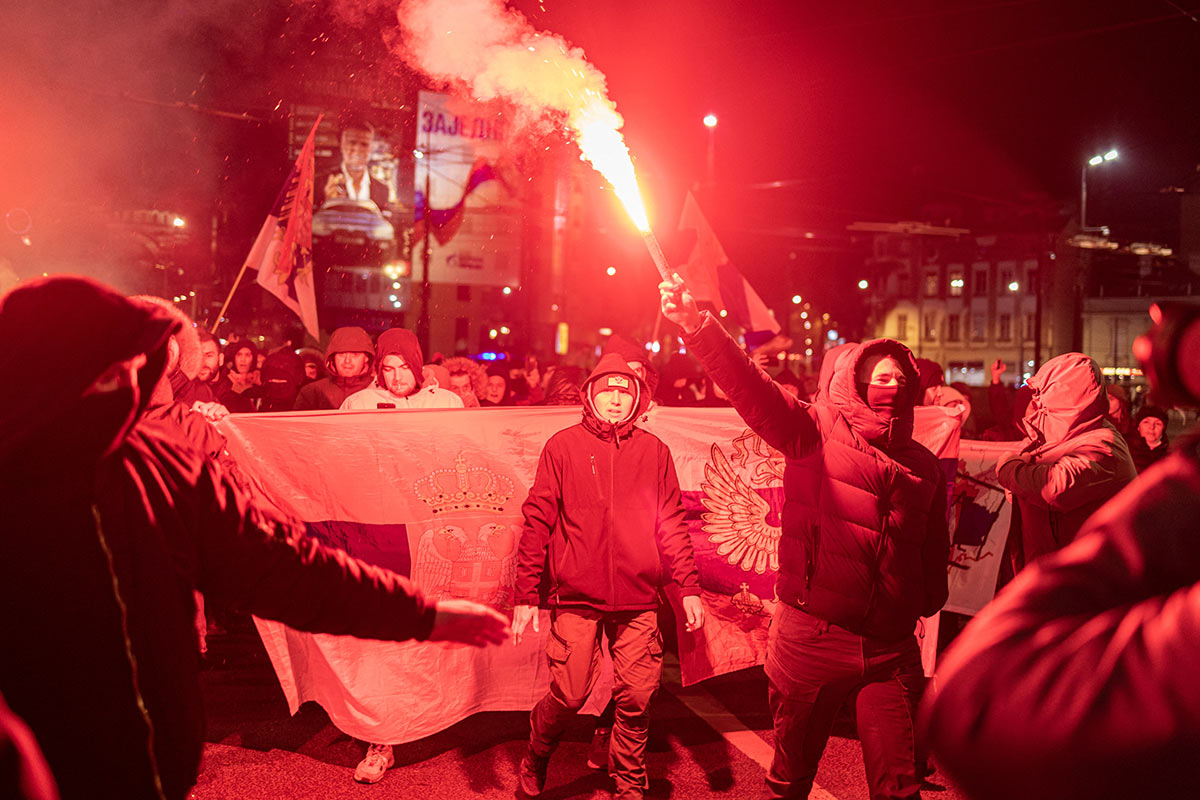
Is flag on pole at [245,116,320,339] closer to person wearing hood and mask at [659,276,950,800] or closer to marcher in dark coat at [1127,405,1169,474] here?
person wearing hood and mask at [659,276,950,800]

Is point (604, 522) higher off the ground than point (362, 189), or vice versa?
point (362, 189)

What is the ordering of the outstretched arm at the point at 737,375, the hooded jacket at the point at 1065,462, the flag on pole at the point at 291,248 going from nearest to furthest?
the outstretched arm at the point at 737,375 < the hooded jacket at the point at 1065,462 < the flag on pole at the point at 291,248

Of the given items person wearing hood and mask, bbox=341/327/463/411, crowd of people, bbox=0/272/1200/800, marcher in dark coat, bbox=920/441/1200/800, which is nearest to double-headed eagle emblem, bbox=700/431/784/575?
crowd of people, bbox=0/272/1200/800

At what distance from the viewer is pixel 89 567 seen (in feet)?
5.82

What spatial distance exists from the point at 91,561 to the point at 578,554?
3.38m

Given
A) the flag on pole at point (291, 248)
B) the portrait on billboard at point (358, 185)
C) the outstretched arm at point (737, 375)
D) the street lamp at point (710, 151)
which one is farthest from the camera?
the portrait on billboard at point (358, 185)

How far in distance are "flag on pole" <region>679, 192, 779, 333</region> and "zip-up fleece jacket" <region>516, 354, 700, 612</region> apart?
755 cm

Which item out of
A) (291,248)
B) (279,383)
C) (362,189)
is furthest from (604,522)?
(362,189)

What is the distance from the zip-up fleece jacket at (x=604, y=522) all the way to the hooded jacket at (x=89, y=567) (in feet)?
10.0

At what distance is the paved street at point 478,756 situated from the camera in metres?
5.05

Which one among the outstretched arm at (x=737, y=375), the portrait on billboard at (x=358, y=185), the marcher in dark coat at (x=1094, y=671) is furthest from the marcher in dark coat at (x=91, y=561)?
the portrait on billboard at (x=358, y=185)

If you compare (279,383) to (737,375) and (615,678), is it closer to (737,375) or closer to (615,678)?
(615,678)

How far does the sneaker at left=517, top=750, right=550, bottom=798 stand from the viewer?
495 cm

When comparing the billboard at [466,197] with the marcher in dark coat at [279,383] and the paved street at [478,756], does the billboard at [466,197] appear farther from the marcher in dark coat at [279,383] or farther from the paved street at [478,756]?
the paved street at [478,756]
